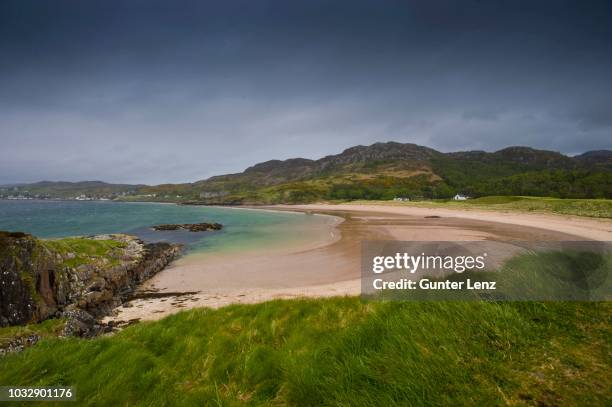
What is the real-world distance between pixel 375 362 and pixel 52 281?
16037 millimetres

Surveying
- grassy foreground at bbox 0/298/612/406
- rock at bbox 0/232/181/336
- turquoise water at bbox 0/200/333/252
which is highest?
grassy foreground at bbox 0/298/612/406

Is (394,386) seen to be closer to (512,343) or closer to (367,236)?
(512,343)

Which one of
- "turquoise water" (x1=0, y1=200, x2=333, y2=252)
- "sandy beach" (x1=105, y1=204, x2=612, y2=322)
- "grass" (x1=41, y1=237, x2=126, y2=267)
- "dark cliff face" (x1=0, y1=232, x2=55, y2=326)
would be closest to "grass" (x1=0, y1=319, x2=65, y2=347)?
"dark cliff face" (x1=0, y1=232, x2=55, y2=326)

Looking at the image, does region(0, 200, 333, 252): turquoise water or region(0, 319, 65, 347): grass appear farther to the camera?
region(0, 200, 333, 252): turquoise water

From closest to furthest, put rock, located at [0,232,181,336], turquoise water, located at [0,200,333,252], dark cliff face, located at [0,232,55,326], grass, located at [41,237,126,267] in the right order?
dark cliff face, located at [0,232,55,326], rock, located at [0,232,181,336], grass, located at [41,237,126,267], turquoise water, located at [0,200,333,252]

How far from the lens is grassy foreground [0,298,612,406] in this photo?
2352 millimetres

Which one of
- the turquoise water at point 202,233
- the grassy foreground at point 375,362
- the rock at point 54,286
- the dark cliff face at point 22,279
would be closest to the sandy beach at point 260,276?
the rock at point 54,286

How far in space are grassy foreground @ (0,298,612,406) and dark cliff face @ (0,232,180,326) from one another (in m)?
8.02

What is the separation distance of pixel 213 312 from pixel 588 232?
41582mm

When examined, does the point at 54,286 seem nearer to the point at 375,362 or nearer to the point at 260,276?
the point at 260,276

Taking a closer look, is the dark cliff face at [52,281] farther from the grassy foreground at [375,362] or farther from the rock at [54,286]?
the grassy foreground at [375,362]

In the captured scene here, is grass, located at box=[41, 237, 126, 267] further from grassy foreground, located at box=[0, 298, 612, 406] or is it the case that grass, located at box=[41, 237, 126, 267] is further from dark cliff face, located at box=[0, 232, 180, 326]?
grassy foreground, located at box=[0, 298, 612, 406]

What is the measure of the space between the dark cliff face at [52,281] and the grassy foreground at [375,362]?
26.3 feet

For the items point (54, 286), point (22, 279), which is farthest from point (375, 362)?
point (54, 286)
